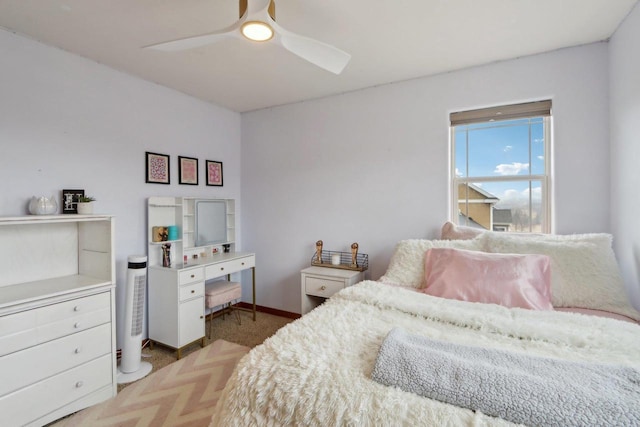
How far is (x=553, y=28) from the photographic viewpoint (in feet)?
6.52

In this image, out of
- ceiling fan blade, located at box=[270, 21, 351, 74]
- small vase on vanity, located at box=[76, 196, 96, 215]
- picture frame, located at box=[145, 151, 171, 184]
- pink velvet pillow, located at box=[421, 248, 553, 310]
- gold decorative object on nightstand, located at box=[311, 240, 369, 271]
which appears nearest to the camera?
ceiling fan blade, located at box=[270, 21, 351, 74]

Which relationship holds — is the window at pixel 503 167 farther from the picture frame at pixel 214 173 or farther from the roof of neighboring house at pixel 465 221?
the picture frame at pixel 214 173

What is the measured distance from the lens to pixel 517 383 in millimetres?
852

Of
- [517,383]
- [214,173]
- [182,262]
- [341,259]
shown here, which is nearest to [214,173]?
[214,173]

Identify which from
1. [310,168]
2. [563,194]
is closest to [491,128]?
[563,194]

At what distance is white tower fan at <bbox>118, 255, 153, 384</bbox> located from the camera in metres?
2.31

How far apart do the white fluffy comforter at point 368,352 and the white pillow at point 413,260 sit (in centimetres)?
46

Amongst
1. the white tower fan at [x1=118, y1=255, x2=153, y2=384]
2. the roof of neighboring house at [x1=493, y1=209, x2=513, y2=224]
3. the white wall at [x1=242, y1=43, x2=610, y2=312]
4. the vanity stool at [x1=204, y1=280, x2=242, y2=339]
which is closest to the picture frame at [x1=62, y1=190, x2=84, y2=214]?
the white tower fan at [x1=118, y1=255, x2=153, y2=384]

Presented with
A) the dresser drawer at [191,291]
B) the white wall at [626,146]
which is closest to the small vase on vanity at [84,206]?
the dresser drawer at [191,291]

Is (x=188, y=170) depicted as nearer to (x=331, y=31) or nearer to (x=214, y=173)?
(x=214, y=173)

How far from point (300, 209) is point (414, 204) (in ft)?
4.17

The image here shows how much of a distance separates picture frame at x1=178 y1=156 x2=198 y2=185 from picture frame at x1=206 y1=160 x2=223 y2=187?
176mm

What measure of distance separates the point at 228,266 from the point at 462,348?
245 centimetres

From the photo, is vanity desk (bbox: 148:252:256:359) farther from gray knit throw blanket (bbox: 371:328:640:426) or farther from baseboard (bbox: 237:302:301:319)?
gray knit throw blanket (bbox: 371:328:640:426)
